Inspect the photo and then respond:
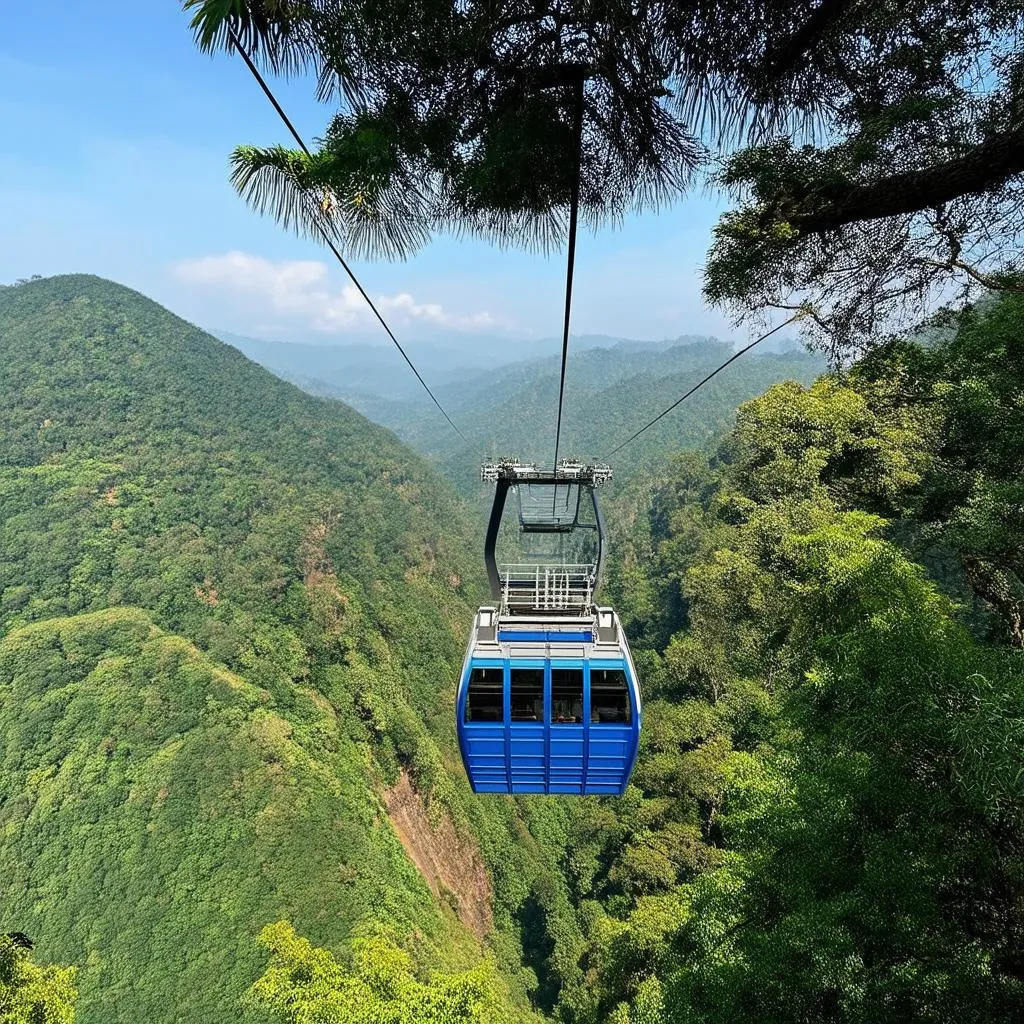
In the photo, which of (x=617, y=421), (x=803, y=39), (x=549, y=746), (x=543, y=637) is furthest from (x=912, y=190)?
(x=617, y=421)

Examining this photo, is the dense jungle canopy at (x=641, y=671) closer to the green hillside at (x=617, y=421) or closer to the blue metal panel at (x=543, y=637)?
the blue metal panel at (x=543, y=637)

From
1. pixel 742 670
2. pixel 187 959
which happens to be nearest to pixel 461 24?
pixel 742 670

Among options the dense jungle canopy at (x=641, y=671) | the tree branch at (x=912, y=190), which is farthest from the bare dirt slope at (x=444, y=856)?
the tree branch at (x=912, y=190)

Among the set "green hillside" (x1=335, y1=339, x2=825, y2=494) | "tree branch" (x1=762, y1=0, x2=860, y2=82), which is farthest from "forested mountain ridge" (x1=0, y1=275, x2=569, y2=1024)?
"green hillside" (x1=335, y1=339, x2=825, y2=494)

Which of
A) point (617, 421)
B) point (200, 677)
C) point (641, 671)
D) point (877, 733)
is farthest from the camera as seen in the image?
point (617, 421)

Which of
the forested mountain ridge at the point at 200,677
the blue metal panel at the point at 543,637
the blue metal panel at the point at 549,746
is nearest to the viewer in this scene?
the blue metal panel at the point at 549,746

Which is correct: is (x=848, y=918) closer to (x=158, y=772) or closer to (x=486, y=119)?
(x=486, y=119)

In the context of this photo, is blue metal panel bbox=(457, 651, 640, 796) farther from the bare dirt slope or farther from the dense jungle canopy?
the bare dirt slope

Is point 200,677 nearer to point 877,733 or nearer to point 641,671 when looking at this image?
point 641,671
